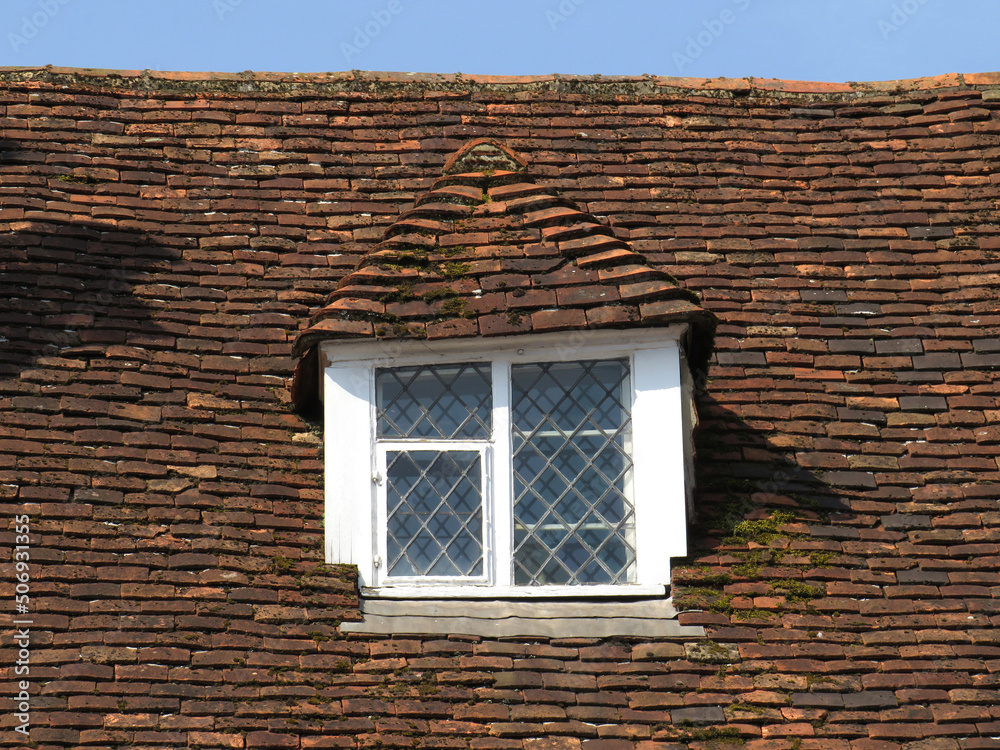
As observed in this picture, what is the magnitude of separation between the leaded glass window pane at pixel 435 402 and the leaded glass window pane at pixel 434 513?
0.42ft

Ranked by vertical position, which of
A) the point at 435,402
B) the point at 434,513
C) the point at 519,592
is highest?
the point at 435,402

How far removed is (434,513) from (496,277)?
1443 millimetres

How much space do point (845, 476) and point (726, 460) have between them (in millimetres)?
693

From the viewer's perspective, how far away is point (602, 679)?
6.61 m

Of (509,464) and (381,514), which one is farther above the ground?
(509,464)

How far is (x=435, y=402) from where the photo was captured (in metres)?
7.43

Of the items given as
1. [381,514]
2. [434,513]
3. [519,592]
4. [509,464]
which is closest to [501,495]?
[509,464]

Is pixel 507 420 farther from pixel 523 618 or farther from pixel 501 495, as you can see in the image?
pixel 523 618

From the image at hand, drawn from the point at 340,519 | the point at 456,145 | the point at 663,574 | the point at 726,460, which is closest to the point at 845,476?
the point at 726,460

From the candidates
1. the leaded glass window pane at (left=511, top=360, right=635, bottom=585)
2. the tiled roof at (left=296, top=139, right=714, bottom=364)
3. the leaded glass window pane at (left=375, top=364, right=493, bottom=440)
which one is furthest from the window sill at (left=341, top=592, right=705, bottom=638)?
the tiled roof at (left=296, top=139, right=714, bottom=364)

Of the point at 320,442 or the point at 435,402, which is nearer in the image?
the point at 435,402

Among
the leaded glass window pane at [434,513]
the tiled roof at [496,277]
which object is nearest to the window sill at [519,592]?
the leaded glass window pane at [434,513]

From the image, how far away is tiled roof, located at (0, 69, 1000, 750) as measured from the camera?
6461 mm

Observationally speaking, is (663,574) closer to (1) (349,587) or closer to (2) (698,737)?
(2) (698,737)
